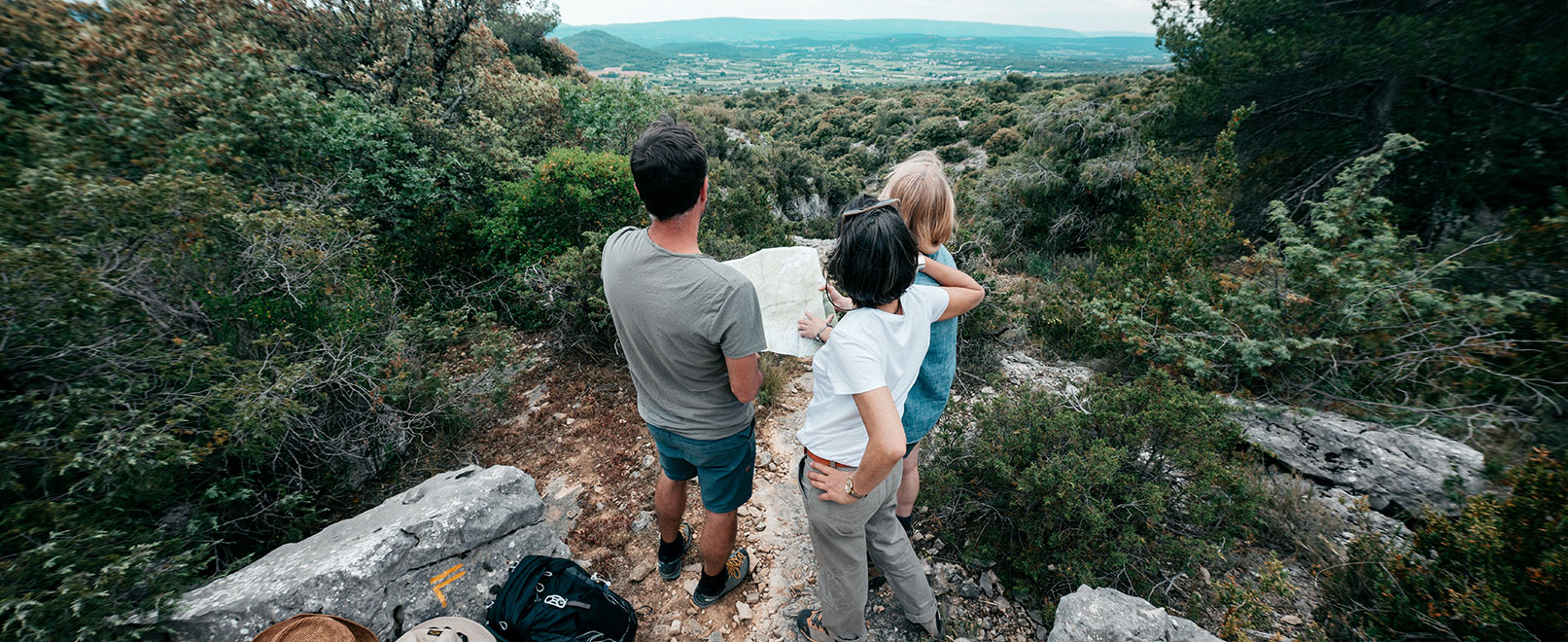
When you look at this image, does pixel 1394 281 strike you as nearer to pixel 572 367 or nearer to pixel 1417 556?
pixel 1417 556

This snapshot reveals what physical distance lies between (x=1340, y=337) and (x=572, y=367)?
256 inches

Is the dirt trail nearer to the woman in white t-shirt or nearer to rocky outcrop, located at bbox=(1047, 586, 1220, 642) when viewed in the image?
the woman in white t-shirt

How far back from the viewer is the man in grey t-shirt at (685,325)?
74.3 inches

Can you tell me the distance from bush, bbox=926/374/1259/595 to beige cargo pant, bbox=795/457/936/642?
709 mm

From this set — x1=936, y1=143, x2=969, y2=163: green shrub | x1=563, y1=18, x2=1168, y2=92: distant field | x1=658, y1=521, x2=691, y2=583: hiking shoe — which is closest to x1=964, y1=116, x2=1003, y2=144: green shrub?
x1=936, y1=143, x2=969, y2=163: green shrub

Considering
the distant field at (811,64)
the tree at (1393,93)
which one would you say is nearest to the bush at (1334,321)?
the tree at (1393,93)

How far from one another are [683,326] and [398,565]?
74.2 inches

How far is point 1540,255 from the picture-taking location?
3629mm

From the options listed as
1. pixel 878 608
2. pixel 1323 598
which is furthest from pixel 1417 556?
pixel 878 608

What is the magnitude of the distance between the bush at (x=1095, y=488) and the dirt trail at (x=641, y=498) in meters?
0.78

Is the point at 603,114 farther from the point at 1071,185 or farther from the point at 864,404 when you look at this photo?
the point at 864,404

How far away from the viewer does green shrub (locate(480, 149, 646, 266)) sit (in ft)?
17.8

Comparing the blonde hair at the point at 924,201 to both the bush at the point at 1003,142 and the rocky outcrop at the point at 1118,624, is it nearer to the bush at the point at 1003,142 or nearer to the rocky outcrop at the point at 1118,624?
the rocky outcrop at the point at 1118,624

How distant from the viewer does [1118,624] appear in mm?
1972
